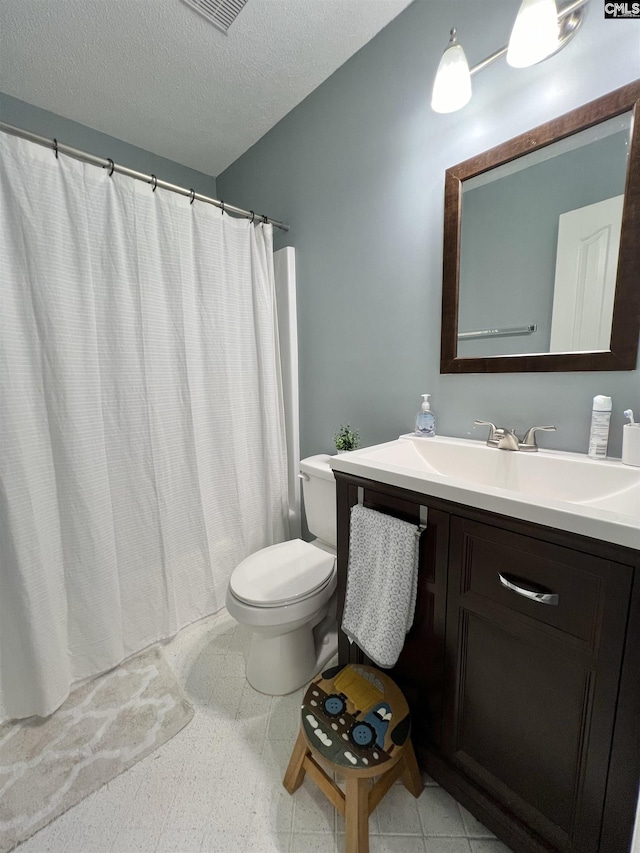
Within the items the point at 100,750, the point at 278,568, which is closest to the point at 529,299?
the point at 278,568

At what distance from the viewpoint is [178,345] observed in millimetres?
1534

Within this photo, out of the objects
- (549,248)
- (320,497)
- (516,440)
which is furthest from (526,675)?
(549,248)

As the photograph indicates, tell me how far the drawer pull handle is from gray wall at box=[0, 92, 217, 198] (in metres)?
2.48

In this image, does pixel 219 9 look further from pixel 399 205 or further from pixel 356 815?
pixel 356 815

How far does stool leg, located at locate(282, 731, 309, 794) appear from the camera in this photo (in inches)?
38.7

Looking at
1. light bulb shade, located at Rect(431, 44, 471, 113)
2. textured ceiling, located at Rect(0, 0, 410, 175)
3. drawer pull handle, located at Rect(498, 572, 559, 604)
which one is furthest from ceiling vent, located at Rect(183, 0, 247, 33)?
drawer pull handle, located at Rect(498, 572, 559, 604)

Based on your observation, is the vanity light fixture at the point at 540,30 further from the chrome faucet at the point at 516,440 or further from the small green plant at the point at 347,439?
the small green plant at the point at 347,439

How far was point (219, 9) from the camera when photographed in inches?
47.3

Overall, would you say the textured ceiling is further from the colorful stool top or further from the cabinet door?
the colorful stool top

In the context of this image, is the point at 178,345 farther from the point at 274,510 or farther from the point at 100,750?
the point at 100,750

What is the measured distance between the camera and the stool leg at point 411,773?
38.1 inches

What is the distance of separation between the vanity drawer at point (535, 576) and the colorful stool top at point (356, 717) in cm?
39

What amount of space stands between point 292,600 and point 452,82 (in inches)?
67.3

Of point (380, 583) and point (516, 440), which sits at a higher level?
point (516, 440)
